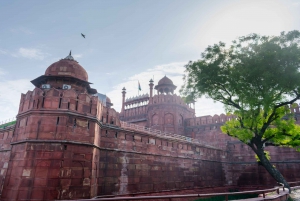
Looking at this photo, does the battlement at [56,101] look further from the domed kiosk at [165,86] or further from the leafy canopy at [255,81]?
the domed kiosk at [165,86]

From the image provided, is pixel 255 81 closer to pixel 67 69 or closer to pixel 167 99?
pixel 67 69

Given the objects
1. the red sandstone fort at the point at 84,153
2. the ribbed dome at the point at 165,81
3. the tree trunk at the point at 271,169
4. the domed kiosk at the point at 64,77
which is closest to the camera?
the red sandstone fort at the point at 84,153

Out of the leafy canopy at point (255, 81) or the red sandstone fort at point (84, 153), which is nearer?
the red sandstone fort at point (84, 153)

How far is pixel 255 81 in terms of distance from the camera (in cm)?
1348

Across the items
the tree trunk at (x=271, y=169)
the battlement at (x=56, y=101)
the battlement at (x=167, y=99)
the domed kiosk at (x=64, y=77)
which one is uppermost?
the battlement at (x=167, y=99)

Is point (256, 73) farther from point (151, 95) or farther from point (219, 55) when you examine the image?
point (151, 95)

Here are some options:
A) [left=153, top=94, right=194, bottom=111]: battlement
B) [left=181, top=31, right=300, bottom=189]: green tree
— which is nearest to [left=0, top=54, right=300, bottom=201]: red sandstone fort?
[left=181, top=31, right=300, bottom=189]: green tree

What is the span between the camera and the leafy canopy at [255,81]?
12.5 m

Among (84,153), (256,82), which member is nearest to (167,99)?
(256,82)

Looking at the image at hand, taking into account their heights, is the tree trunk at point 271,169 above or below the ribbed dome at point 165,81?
below

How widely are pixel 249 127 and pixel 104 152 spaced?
9918mm

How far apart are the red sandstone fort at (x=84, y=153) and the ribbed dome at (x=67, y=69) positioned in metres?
0.06

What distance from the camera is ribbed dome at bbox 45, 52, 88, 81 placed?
13547 millimetres

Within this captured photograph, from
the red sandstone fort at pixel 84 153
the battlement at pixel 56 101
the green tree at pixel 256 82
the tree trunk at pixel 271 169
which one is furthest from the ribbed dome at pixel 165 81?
the battlement at pixel 56 101
